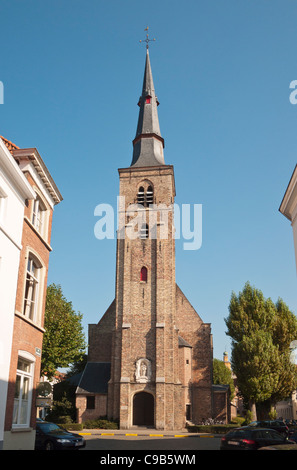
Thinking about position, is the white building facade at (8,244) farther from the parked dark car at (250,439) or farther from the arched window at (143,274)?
the arched window at (143,274)

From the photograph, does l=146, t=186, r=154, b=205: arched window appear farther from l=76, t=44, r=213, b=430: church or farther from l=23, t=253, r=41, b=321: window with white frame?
l=23, t=253, r=41, b=321: window with white frame

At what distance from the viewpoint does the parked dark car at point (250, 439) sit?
592 inches

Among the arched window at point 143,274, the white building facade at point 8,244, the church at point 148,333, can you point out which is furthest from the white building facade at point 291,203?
the arched window at point 143,274

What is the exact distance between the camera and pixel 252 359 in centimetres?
3528

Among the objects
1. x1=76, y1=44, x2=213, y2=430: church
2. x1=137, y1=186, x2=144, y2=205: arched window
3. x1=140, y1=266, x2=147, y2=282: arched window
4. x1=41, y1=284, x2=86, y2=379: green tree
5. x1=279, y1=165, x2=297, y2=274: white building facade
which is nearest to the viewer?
x1=279, y1=165, x2=297, y2=274: white building facade

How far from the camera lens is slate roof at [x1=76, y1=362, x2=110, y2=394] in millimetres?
37281

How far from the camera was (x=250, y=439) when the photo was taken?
1518 centimetres

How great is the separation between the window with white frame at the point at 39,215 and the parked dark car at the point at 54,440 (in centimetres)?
767

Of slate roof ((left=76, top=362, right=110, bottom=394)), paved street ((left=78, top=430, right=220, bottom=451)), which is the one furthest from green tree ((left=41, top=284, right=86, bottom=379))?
paved street ((left=78, top=430, right=220, bottom=451))

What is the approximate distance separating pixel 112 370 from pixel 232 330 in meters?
10.8

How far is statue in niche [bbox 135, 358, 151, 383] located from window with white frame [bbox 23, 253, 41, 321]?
22882 millimetres

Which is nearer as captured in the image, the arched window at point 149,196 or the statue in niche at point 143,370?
the statue in niche at point 143,370
